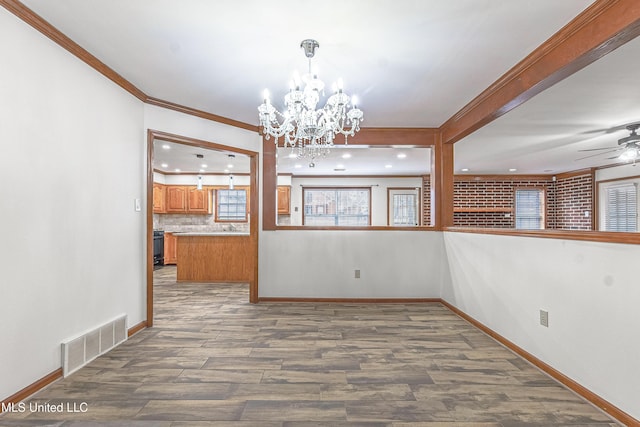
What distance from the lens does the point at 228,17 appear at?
206cm

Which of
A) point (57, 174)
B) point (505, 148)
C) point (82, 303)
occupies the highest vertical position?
point (505, 148)

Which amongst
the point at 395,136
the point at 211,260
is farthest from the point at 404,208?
the point at 211,260

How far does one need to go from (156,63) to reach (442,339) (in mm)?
3525

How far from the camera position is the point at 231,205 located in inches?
345

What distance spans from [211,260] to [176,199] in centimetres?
344

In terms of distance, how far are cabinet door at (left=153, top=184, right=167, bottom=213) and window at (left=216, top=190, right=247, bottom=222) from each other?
137 cm

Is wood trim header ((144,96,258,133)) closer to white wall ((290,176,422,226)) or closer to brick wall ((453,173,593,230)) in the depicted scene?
white wall ((290,176,422,226))

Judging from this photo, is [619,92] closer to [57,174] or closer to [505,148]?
[505,148]

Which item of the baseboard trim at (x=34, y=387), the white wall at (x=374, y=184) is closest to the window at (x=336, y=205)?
the white wall at (x=374, y=184)

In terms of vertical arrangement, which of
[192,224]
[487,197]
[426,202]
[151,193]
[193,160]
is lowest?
[192,224]

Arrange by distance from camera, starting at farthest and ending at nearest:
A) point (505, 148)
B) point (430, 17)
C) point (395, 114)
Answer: point (505, 148) < point (395, 114) < point (430, 17)

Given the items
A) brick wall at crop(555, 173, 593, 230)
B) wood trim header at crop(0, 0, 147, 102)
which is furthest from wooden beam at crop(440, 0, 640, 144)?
brick wall at crop(555, 173, 593, 230)

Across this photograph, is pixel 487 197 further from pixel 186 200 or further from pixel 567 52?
pixel 186 200

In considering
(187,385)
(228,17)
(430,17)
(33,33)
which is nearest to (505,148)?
(430,17)
